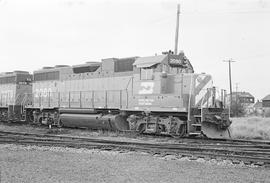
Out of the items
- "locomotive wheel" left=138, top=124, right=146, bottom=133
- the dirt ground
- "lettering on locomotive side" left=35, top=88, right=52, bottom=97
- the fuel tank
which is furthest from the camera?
"lettering on locomotive side" left=35, top=88, right=52, bottom=97

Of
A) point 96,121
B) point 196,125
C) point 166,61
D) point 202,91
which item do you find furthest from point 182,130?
point 96,121

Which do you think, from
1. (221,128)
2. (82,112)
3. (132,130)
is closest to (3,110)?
(82,112)

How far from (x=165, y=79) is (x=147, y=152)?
5230mm

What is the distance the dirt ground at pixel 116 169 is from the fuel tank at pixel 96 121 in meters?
6.50

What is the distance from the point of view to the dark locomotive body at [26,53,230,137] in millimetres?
13570

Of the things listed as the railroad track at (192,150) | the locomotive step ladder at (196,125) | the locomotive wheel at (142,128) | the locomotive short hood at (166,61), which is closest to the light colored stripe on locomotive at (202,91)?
the locomotive step ladder at (196,125)

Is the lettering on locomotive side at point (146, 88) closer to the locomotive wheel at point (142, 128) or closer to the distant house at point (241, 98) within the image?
the locomotive wheel at point (142, 128)

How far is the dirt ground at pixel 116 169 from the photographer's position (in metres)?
6.11

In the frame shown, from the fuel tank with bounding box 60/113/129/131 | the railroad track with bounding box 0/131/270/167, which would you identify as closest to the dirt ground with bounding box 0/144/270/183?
the railroad track with bounding box 0/131/270/167

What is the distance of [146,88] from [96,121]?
339 cm

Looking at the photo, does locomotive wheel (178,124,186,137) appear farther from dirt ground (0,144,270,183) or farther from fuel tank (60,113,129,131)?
dirt ground (0,144,270,183)

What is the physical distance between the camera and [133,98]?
15125mm

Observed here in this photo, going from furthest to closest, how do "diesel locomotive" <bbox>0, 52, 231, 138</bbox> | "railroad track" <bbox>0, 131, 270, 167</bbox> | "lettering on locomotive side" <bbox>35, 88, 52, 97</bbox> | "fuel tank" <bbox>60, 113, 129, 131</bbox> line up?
"lettering on locomotive side" <bbox>35, 88, 52, 97</bbox>
"fuel tank" <bbox>60, 113, 129, 131</bbox>
"diesel locomotive" <bbox>0, 52, 231, 138</bbox>
"railroad track" <bbox>0, 131, 270, 167</bbox>

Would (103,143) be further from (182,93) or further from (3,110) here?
(3,110)
